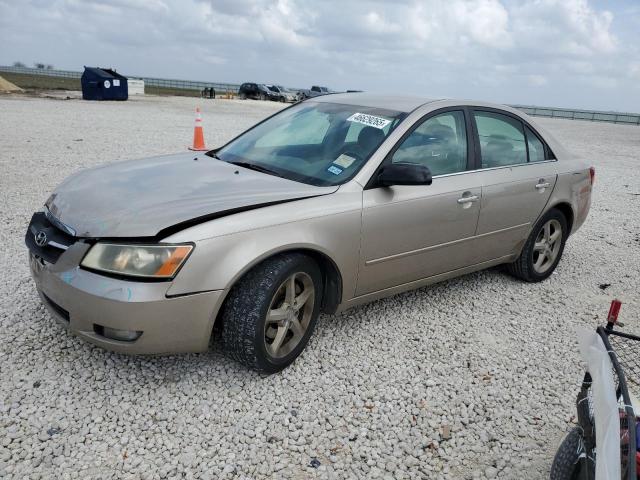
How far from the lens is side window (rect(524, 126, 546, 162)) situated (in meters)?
4.64

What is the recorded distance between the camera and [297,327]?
10.6ft

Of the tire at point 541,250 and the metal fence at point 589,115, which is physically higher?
the metal fence at point 589,115

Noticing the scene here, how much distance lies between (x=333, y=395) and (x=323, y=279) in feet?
2.30

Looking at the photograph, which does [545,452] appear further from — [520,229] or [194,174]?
[194,174]

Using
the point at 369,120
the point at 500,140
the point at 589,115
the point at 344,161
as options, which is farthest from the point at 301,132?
the point at 589,115

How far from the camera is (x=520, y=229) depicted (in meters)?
4.50

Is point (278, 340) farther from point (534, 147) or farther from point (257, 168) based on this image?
point (534, 147)

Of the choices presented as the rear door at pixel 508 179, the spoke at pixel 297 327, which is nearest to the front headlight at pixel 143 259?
the spoke at pixel 297 327

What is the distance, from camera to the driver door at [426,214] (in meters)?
3.40

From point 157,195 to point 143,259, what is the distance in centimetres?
52

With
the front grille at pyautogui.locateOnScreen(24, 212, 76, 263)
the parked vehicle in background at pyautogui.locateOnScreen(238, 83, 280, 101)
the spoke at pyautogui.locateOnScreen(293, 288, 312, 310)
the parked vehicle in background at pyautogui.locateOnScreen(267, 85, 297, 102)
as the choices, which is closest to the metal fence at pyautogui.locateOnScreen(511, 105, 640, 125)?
the parked vehicle in background at pyautogui.locateOnScreen(267, 85, 297, 102)

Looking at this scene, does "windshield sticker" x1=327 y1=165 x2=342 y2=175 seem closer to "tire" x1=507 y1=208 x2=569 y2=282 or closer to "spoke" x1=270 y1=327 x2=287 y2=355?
"spoke" x1=270 y1=327 x2=287 y2=355

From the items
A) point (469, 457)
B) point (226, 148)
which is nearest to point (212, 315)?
point (469, 457)

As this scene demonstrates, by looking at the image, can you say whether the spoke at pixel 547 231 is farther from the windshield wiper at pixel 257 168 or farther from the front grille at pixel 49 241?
the front grille at pixel 49 241
